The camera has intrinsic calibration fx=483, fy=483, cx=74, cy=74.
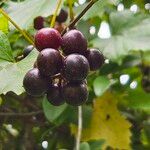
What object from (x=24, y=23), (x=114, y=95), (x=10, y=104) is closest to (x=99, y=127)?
(x=114, y=95)

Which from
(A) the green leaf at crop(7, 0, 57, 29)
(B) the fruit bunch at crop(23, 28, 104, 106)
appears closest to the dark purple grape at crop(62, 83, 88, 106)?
(B) the fruit bunch at crop(23, 28, 104, 106)

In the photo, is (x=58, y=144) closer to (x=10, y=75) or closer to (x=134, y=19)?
(x=134, y=19)

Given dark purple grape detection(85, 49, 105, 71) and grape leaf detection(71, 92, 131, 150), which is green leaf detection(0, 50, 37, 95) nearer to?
dark purple grape detection(85, 49, 105, 71)

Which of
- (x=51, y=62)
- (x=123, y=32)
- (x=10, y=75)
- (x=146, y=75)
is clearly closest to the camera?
(x=51, y=62)

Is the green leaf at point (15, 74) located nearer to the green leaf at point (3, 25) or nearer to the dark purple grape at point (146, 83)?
the green leaf at point (3, 25)

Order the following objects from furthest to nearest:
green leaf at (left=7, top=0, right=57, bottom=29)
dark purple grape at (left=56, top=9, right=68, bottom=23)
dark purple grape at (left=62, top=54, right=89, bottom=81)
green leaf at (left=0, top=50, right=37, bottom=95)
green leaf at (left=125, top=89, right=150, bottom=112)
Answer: green leaf at (left=125, top=89, right=150, bottom=112)
dark purple grape at (left=56, top=9, right=68, bottom=23)
green leaf at (left=7, top=0, right=57, bottom=29)
green leaf at (left=0, top=50, right=37, bottom=95)
dark purple grape at (left=62, top=54, right=89, bottom=81)
